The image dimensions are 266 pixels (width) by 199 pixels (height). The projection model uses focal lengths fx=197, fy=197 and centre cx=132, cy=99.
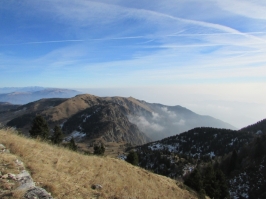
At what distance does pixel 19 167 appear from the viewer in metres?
10.1

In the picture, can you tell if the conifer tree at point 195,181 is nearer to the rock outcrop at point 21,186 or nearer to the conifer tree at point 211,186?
the conifer tree at point 211,186

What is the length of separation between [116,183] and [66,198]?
5.96m

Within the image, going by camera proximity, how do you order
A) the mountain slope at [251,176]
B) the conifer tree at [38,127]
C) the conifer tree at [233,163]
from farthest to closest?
the conifer tree at [233,163], the mountain slope at [251,176], the conifer tree at [38,127]

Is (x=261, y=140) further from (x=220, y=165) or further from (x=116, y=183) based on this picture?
(x=116, y=183)

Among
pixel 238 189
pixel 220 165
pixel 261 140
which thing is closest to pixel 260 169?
pixel 238 189

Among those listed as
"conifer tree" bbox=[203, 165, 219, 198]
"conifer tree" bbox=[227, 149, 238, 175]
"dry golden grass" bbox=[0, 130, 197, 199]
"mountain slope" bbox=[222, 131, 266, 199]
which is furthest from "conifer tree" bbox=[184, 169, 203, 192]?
"conifer tree" bbox=[227, 149, 238, 175]

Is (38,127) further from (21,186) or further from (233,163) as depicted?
(233,163)

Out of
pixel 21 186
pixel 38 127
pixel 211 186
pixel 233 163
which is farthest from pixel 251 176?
pixel 21 186

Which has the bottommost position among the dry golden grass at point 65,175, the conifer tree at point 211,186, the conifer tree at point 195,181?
the conifer tree at point 211,186

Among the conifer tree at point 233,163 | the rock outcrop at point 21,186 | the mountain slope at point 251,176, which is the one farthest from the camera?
the conifer tree at point 233,163

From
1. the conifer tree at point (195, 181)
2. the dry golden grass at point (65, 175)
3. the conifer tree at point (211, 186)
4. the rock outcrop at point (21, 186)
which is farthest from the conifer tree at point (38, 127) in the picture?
the rock outcrop at point (21, 186)

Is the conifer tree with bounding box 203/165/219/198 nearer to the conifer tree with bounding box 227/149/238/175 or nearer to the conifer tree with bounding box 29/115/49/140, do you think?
the conifer tree with bounding box 29/115/49/140

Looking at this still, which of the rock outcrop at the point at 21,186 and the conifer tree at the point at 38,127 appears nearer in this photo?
the rock outcrop at the point at 21,186

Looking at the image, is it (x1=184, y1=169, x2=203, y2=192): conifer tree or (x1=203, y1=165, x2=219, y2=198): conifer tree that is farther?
(x1=203, y1=165, x2=219, y2=198): conifer tree
